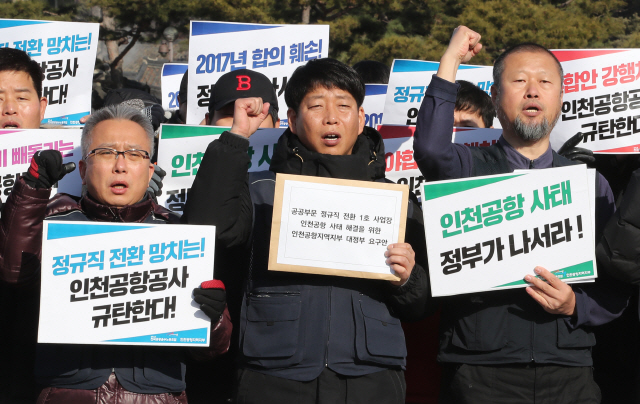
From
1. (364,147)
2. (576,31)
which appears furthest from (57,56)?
(576,31)

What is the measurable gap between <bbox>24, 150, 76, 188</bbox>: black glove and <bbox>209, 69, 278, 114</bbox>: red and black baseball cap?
172 cm

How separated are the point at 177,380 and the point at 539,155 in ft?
6.24

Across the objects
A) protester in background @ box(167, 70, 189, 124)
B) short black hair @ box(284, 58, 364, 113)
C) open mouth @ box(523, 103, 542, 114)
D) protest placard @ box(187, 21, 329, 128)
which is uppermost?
Result: protest placard @ box(187, 21, 329, 128)

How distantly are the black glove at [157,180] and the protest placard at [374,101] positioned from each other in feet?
6.80

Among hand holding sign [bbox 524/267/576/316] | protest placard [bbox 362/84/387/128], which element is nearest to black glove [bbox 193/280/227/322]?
hand holding sign [bbox 524/267/576/316]

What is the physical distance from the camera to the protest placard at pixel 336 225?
3.18 meters

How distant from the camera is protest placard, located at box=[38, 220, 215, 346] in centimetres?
299

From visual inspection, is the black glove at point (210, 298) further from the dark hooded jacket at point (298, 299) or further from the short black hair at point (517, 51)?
the short black hair at point (517, 51)

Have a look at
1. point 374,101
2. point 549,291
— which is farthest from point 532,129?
point 374,101

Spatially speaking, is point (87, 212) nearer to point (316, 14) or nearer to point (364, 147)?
point (364, 147)

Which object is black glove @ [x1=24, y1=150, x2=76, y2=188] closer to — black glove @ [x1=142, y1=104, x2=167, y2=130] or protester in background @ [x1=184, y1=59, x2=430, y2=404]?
protester in background @ [x1=184, y1=59, x2=430, y2=404]

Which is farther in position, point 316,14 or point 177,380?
point 316,14

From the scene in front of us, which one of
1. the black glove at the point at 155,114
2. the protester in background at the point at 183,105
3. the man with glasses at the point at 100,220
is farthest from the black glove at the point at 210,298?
the protester in background at the point at 183,105

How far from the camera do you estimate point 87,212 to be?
3.25m
